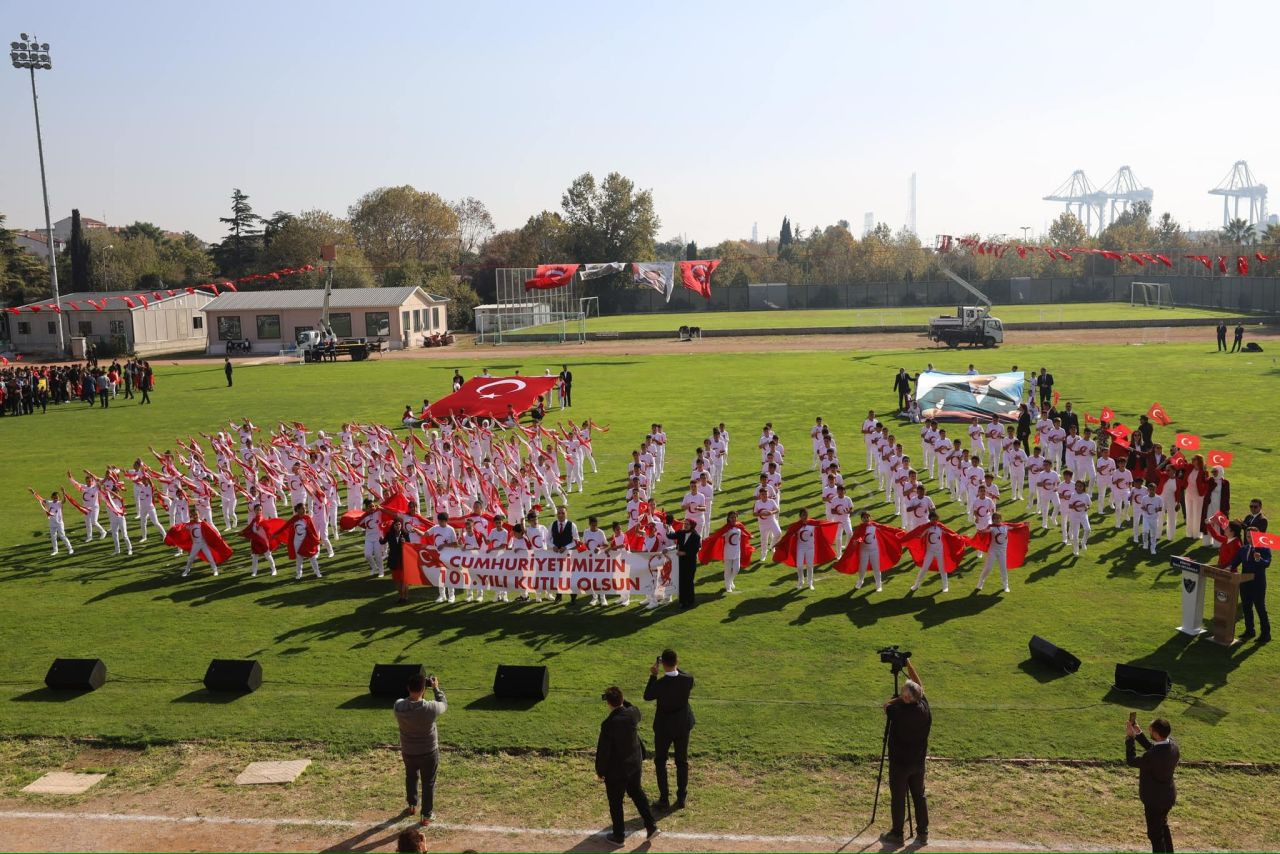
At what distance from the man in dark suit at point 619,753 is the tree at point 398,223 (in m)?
105

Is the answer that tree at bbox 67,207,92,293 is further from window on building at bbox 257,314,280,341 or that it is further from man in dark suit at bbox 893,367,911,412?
man in dark suit at bbox 893,367,911,412

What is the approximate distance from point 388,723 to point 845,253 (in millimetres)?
123681

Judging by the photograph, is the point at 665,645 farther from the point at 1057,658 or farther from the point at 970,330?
the point at 970,330

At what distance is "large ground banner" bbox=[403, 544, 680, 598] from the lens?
15875 mm

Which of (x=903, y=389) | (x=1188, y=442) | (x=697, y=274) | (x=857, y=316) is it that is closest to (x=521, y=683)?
(x=1188, y=442)

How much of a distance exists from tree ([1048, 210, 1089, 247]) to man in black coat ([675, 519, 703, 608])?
127 meters

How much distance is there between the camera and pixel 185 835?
9.65 m

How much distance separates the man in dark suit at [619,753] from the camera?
29.6 feet

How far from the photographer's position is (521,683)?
1236 cm

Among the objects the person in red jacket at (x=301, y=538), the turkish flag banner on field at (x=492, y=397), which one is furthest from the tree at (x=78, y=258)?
the person in red jacket at (x=301, y=538)

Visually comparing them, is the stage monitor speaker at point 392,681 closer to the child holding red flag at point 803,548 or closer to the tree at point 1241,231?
the child holding red flag at point 803,548

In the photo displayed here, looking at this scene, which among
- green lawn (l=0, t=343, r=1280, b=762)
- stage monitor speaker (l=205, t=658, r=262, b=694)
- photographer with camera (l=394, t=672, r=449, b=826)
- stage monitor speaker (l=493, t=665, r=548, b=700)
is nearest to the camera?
photographer with camera (l=394, t=672, r=449, b=826)

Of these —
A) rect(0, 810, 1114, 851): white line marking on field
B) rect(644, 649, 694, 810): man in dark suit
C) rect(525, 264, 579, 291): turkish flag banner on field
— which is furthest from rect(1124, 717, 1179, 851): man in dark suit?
rect(525, 264, 579, 291): turkish flag banner on field

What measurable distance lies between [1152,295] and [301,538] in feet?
314
